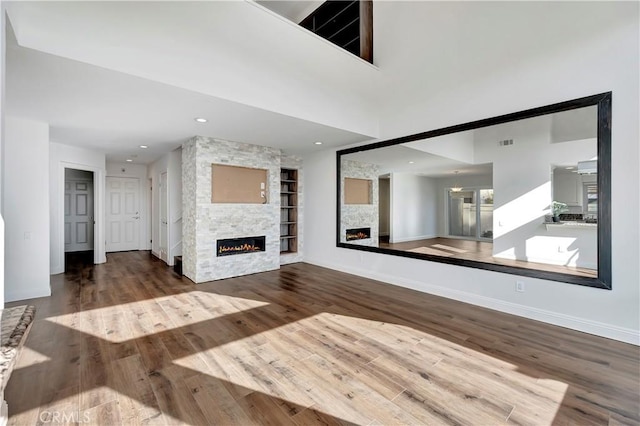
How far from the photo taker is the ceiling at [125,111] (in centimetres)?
259

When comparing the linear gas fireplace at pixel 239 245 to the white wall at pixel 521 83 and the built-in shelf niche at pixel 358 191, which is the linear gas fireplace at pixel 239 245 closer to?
the built-in shelf niche at pixel 358 191

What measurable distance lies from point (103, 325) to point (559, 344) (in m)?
4.66

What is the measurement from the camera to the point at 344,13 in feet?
17.2

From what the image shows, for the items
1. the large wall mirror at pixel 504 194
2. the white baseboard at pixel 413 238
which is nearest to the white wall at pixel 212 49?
the large wall mirror at pixel 504 194

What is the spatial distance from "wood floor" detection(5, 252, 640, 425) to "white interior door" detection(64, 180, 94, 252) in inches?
196

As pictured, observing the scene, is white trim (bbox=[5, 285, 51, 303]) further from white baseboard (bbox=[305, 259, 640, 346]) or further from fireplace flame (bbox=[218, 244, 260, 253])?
white baseboard (bbox=[305, 259, 640, 346])

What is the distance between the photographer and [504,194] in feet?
12.0

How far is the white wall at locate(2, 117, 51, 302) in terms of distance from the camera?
3.89 meters

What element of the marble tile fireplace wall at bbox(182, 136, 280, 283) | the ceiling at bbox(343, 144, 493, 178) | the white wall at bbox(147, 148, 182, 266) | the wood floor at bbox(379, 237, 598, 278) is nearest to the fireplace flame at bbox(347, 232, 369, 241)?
the wood floor at bbox(379, 237, 598, 278)

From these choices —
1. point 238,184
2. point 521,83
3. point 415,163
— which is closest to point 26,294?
point 238,184

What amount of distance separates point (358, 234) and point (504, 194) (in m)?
2.59

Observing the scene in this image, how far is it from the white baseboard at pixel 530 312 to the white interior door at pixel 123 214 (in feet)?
23.4

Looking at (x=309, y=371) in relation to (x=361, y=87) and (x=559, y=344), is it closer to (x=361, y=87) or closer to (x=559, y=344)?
(x=559, y=344)

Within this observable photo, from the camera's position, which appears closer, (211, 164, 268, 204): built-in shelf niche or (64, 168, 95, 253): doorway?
(211, 164, 268, 204): built-in shelf niche
